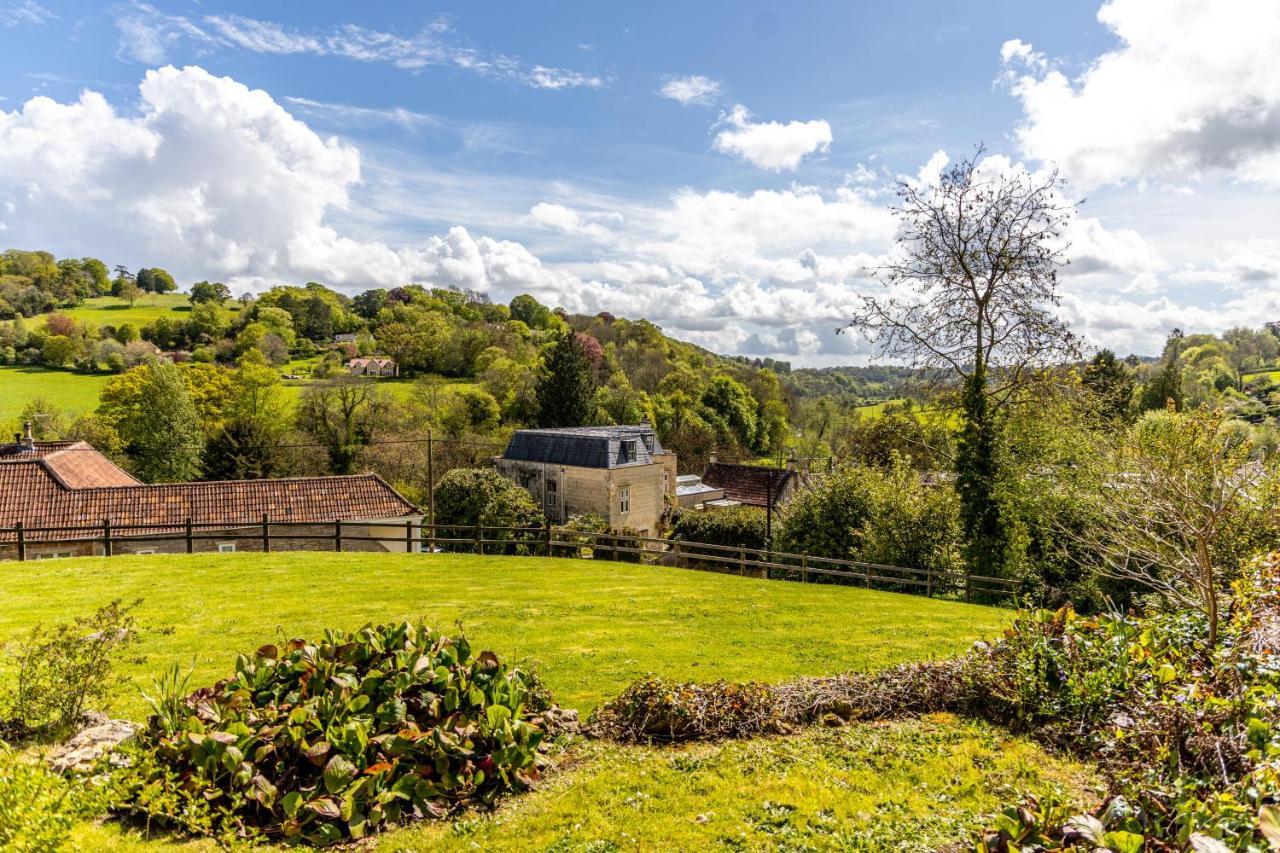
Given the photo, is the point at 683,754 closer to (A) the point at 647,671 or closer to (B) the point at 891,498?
(A) the point at 647,671

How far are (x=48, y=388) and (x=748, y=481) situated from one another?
5719cm

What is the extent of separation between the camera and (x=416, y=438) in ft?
149

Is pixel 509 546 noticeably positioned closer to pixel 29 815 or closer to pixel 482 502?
pixel 482 502

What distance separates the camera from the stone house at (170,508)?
71.0 ft

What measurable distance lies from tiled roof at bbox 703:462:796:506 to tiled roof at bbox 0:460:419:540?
23.2 m

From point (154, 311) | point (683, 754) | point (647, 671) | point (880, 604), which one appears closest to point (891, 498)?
point (880, 604)

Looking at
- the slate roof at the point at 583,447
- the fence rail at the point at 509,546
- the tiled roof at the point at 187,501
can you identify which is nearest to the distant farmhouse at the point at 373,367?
the slate roof at the point at 583,447

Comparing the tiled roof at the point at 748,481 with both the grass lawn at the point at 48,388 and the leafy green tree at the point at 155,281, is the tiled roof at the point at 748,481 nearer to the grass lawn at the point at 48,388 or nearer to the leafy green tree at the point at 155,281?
the grass lawn at the point at 48,388

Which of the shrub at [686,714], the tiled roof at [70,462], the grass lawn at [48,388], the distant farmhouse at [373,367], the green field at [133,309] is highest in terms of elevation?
the green field at [133,309]

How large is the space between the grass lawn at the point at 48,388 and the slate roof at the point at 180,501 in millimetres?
29859

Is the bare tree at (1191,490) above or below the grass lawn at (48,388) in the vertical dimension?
below

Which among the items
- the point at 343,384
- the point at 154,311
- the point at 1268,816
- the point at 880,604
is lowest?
the point at 880,604

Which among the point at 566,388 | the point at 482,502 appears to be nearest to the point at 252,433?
the point at 482,502

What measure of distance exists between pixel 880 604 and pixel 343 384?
43645 millimetres
